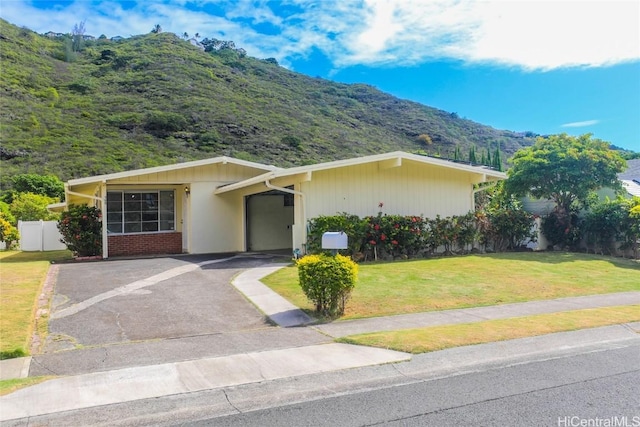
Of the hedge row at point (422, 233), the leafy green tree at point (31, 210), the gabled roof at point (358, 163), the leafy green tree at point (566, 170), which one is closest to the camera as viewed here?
the gabled roof at point (358, 163)

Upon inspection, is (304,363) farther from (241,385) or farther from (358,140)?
(358,140)

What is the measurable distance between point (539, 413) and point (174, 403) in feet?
10.7

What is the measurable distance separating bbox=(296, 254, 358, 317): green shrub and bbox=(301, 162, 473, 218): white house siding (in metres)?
6.09

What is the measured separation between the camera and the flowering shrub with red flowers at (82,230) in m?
15.7

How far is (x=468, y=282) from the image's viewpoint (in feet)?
35.2

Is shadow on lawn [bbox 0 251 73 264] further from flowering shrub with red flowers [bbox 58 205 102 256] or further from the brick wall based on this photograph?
the brick wall

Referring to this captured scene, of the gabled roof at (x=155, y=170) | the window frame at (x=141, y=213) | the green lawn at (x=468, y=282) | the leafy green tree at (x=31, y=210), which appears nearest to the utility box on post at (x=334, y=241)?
the green lawn at (x=468, y=282)

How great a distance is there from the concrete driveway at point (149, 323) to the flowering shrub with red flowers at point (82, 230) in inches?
166

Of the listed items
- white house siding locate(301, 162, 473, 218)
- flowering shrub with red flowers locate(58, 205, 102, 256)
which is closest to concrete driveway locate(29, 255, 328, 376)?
white house siding locate(301, 162, 473, 218)

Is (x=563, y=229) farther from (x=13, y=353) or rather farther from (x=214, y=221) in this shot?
(x=13, y=353)

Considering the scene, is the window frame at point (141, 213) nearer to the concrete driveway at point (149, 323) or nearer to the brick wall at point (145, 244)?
the brick wall at point (145, 244)

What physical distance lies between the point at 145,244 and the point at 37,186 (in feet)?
72.5

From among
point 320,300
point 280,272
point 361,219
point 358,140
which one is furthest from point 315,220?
point 358,140

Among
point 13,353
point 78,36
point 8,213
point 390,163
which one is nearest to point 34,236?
point 8,213
